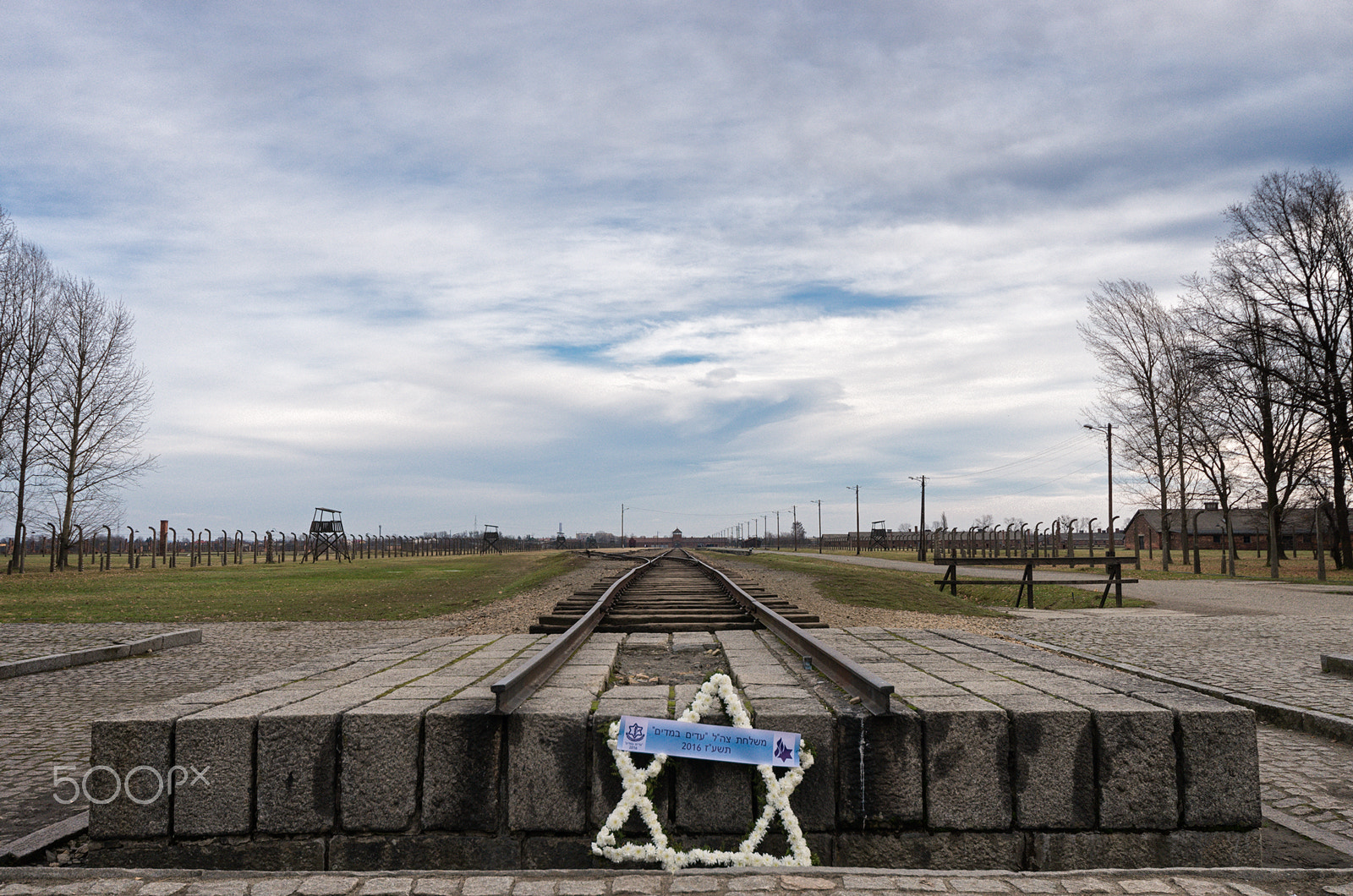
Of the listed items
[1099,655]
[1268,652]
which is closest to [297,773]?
[1099,655]

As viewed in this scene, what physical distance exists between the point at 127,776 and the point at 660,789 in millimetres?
2214

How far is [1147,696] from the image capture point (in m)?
3.50

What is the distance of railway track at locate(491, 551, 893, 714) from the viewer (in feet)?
11.2

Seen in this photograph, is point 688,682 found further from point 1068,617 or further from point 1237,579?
point 1237,579

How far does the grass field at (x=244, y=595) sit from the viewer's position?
47.8ft

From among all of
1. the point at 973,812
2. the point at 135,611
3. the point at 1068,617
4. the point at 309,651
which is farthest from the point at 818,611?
the point at 135,611

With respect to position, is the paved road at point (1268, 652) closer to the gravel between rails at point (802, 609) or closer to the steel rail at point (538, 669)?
the gravel between rails at point (802, 609)

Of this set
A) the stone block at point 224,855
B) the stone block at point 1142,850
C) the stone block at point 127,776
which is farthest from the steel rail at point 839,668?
the stone block at point 127,776

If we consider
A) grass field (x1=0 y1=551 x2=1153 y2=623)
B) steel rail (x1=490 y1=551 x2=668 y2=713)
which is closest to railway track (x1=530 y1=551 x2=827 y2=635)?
steel rail (x1=490 y1=551 x2=668 y2=713)

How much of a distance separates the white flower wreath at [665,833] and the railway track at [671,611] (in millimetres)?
3375

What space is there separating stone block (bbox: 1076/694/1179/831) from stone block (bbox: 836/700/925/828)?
29.8 inches

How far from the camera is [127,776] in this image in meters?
3.17

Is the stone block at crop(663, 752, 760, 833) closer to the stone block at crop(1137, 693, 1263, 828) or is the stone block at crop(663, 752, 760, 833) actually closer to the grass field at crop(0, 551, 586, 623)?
the stone block at crop(1137, 693, 1263, 828)

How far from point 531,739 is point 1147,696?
109 inches
